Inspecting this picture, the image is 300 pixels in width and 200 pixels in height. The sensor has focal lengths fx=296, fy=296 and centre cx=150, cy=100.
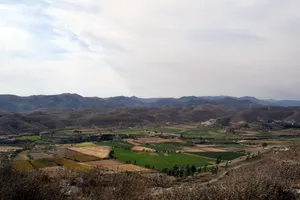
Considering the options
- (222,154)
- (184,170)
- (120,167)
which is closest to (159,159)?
(184,170)

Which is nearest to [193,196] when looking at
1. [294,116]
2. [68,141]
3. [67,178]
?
[67,178]

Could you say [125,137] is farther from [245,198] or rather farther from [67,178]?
[245,198]

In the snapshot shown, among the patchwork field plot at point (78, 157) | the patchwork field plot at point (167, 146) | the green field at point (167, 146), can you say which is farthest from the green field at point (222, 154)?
→ the patchwork field plot at point (78, 157)

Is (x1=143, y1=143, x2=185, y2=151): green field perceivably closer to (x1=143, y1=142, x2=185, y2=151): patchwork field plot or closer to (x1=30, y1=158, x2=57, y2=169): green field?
(x1=143, y1=142, x2=185, y2=151): patchwork field plot

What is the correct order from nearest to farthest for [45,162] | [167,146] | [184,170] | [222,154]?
[45,162], [184,170], [222,154], [167,146]

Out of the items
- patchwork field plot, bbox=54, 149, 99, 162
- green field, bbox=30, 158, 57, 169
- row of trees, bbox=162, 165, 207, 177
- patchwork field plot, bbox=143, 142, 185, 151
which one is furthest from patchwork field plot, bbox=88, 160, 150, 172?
patchwork field plot, bbox=143, 142, 185, 151

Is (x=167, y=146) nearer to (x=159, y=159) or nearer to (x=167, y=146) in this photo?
(x=167, y=146)

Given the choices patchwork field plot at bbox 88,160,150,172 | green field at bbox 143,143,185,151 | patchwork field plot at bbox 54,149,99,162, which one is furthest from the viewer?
green field at bbox 143,143,185,151

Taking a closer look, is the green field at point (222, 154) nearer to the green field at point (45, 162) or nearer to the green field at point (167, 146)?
the green field at point (167, 146)

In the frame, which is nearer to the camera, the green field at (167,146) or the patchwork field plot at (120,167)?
the patchwork field plot at (120,167)
